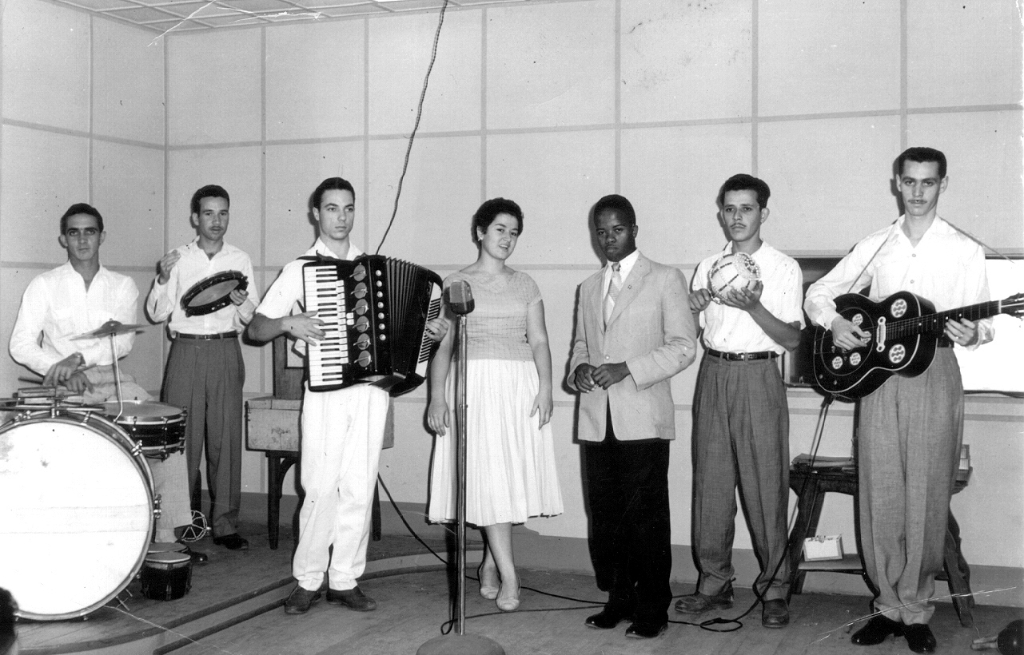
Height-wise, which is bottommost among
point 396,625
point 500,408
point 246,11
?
point 396,625

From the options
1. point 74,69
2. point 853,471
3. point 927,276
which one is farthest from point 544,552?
point 74,69

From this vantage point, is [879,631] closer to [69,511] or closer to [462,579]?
A: [462,579]

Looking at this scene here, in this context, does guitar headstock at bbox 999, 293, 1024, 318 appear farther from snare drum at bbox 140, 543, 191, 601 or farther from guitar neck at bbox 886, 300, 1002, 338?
snare drum at bbox 140, 543, 191, 601

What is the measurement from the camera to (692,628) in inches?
168

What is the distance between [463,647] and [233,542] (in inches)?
83.4

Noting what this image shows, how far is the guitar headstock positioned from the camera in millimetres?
3367

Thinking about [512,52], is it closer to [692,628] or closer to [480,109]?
[480,109]

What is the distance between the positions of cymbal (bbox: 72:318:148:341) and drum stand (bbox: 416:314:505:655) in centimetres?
147

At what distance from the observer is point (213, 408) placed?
536cm

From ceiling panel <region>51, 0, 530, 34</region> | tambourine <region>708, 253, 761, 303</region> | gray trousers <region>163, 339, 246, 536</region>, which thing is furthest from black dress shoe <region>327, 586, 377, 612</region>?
ceiling panel <region>51, 0, 530, 34</region>

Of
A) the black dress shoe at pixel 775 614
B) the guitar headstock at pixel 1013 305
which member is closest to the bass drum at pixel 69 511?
the black dress shoe at pixel 775 614

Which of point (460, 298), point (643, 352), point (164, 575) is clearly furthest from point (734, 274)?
point (164, 575)

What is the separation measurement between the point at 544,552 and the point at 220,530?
5.86 ft

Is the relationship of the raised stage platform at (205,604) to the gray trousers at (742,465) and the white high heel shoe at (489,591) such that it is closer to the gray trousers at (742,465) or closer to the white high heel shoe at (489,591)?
the white high heel shoe at (489,591)
